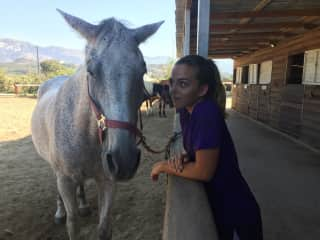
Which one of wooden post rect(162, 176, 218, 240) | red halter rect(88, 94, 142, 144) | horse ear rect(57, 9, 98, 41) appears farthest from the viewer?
horse ear rect(57, 9, 98, 41)

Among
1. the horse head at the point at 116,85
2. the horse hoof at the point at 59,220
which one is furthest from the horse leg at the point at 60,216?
the horse head at the point at 116,85

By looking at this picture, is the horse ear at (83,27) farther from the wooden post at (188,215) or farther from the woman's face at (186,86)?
the wooden post at (188,215)

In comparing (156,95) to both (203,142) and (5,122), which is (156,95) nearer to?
(5,122)

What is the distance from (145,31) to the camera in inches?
60.4

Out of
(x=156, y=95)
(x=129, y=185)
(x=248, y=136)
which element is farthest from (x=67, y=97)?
(x=156, y=95)

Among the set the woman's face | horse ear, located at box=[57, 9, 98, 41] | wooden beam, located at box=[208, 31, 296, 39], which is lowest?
the woman's face

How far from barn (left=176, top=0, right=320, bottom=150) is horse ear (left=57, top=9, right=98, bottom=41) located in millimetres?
1196

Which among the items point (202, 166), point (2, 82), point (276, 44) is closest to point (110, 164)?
point (202, 166)

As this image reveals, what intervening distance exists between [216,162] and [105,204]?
1.31 m

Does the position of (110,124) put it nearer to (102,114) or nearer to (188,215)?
(102,114)

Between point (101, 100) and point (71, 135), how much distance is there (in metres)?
0.59

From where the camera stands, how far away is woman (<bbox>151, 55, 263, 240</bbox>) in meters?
0.99

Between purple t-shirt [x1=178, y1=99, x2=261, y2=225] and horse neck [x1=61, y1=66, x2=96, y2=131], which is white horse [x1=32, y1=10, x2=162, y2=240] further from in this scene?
purple t-shirt [x1=178, y1=99, x2=261, y2=225]

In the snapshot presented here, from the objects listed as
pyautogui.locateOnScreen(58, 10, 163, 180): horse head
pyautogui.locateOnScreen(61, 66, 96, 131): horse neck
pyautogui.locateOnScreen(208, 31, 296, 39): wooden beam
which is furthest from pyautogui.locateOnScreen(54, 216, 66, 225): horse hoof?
pyautogui.locateOnScreen(208, 31, 296, 39): wooden beam
